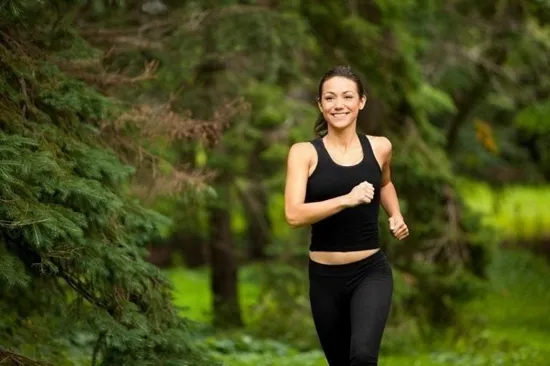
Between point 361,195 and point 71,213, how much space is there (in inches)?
67.0

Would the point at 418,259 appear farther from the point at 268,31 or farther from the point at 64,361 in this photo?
the point at 64,361

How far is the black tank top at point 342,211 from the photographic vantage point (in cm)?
679

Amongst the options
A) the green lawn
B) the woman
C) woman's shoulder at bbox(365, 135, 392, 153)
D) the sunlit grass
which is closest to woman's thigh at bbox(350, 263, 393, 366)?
the woman

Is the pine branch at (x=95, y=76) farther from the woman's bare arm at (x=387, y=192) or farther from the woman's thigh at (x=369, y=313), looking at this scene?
the woman's thigh at (x=369, y=313)

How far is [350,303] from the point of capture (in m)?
6.88

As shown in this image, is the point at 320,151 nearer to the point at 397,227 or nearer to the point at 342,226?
the point at 342,226

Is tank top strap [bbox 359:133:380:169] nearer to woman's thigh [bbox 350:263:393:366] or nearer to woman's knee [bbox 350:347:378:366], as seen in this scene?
woman's thigh [bbox 350:263:393:366]

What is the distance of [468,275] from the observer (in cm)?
1645

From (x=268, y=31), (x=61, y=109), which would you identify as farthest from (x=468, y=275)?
(x=61, y=109)

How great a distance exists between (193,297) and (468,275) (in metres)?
11.2

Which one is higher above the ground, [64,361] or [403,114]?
[403,114]

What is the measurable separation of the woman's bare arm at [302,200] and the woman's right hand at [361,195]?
0.04 feet

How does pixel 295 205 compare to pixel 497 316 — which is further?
pixel 497 316

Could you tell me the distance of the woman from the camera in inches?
264
